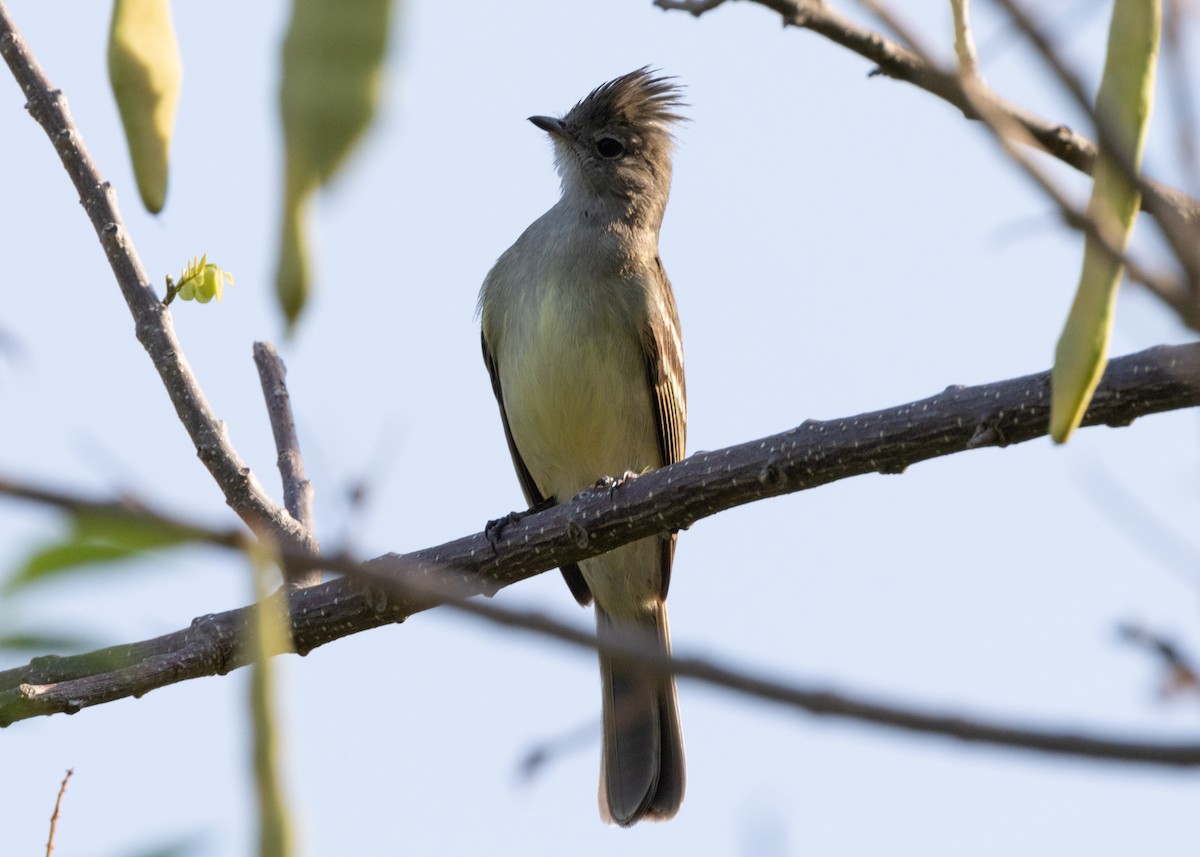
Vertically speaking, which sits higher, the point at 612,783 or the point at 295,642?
the point at 295,642

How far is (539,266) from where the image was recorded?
316 inches

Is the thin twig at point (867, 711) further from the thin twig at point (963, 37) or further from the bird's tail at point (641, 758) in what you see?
the bird's tail at point (641, 758)

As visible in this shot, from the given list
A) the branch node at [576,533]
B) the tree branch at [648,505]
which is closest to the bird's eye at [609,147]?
the tree branch at [648,505]

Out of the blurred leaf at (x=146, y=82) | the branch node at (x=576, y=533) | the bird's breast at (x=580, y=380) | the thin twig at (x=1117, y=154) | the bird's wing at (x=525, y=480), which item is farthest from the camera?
the bird's wing at (x=525, y=480)

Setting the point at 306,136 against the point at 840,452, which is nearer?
the point at 306,136

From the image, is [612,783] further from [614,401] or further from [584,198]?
[584,198]

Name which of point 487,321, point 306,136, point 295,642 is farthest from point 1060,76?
point 487,321

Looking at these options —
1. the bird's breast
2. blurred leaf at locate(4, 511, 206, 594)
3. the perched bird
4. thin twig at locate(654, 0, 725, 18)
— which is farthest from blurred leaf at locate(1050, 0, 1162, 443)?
the bird's breast

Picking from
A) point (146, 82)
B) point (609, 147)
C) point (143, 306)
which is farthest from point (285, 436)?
point (146, 82)

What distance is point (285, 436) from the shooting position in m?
6.60

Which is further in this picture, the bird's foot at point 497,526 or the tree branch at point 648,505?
the bird's foot at point 497,526

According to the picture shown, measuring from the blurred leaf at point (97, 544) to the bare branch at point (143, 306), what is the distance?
3.35m

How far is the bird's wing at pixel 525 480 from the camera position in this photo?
8.43 m

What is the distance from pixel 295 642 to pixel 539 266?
3322 mm
